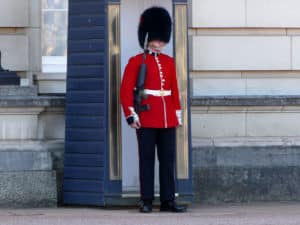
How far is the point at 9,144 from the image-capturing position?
977 cm

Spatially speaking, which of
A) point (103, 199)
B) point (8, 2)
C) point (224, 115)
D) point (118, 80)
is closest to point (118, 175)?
point (103, 199)

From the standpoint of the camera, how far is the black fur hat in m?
9.27

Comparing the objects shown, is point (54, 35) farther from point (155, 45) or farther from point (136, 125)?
point (136, 125)

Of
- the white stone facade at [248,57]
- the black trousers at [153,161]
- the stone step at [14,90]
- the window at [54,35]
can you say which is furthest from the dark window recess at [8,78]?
the white stone facade at [248,57]

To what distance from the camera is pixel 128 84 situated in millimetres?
9102

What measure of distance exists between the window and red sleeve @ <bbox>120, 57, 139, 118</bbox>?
1.86 metres

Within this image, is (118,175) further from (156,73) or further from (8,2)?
(8,2)

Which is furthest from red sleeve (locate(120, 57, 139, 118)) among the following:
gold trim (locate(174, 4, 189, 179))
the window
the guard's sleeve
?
the window

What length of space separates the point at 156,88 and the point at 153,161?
2.07 ft

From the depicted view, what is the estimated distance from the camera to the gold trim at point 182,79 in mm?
9523

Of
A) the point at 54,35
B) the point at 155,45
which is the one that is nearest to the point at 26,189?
the point at 155,45

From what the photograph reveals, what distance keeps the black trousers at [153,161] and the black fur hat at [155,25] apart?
78 cm

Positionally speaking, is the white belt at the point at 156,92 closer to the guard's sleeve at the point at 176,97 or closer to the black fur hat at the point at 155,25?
the guard's sleeve at the point at 176,97

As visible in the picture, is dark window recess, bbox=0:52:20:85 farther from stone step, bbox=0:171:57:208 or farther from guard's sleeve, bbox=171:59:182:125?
guard's sleeve, bbox=171:59:182:125
